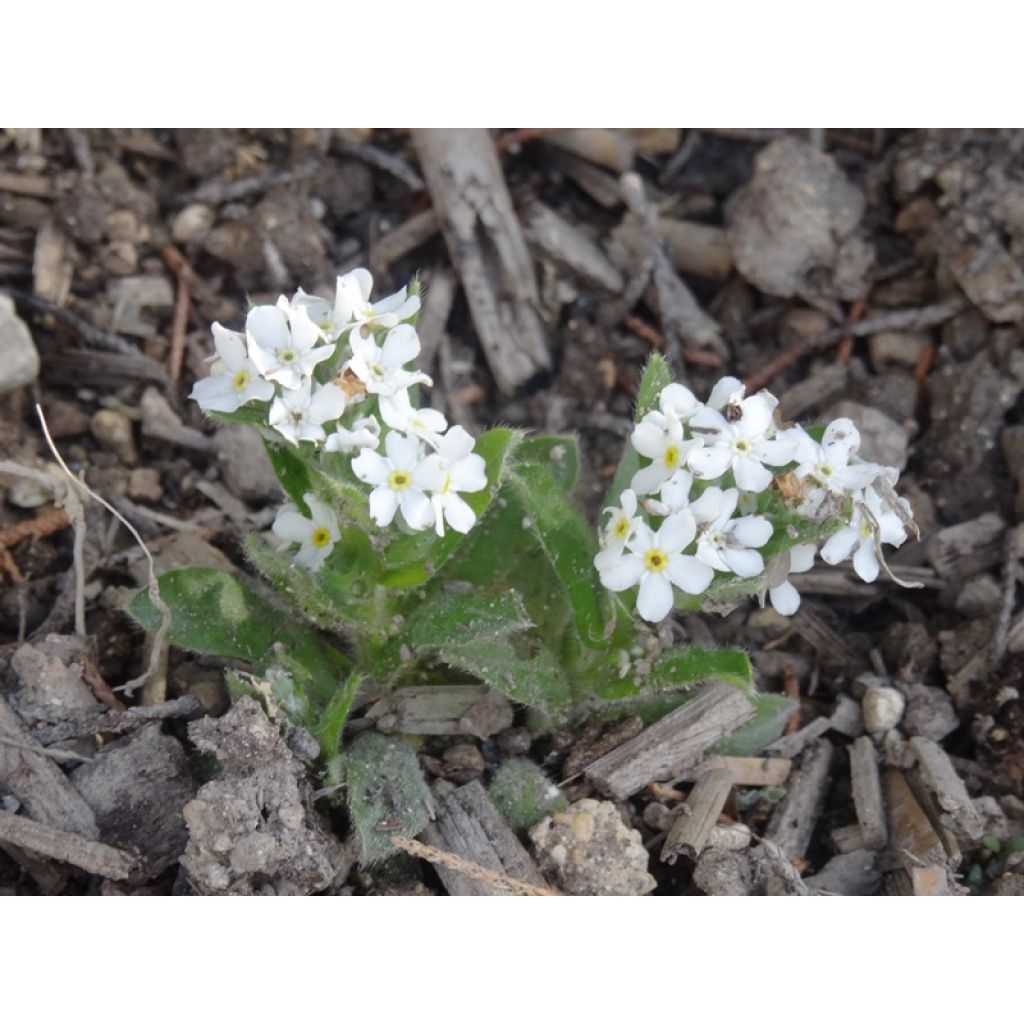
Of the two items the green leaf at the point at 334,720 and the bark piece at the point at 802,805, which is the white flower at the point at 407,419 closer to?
the green leaf at the point at 334,720

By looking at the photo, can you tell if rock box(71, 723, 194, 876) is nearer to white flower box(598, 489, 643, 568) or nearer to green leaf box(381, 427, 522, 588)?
green leaf box(381, 427, 522, 588)

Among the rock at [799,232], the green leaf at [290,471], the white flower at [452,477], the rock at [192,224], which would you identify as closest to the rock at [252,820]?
the green leaf at [290,471]

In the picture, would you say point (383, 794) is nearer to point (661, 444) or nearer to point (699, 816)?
point (699, 816)

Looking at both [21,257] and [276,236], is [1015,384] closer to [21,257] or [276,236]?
[276,236]

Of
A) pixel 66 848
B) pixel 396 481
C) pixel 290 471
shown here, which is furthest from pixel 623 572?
pixel 66 848

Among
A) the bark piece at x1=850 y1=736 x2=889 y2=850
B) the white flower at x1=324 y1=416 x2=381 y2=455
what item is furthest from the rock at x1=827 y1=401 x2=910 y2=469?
the white flower at x1=324 y1=416 x2=381 y2=455

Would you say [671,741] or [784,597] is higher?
[784,597]
